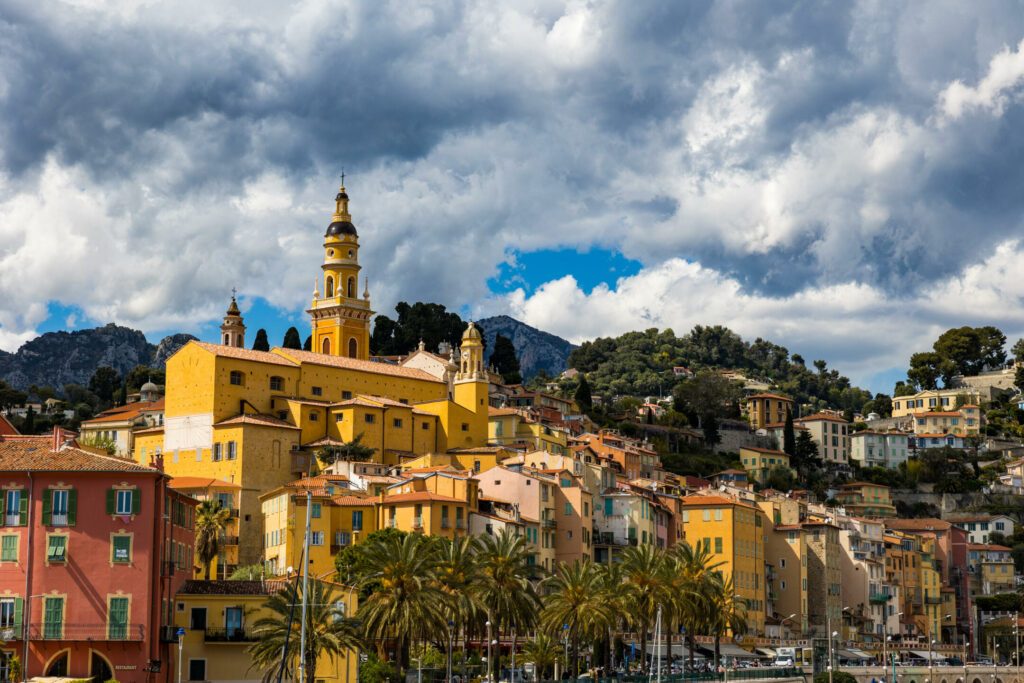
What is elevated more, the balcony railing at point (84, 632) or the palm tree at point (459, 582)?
the palm tree at point (459, 582)

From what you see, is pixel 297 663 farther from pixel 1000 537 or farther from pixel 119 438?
pixel 1000 537

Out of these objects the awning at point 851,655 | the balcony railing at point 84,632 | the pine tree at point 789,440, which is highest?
the pine tree at point 789,440

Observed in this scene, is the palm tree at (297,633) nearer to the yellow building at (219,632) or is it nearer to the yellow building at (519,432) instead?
the yellow building at (219,632)

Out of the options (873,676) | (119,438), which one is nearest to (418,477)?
(873,676)

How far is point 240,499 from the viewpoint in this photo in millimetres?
105938

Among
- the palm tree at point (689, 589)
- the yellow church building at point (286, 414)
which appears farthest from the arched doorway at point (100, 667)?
the yellow church building at point (286, 414)

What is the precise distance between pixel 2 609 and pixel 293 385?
58.0 m

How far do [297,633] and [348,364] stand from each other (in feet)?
212

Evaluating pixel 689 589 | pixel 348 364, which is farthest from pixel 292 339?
pixel 689 589

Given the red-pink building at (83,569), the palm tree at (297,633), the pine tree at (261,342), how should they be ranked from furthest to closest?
the pine tree at (261,342)
the red-pink building at (83,569)
the palm tree at (297,633)

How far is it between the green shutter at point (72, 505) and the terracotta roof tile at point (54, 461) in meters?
0.87

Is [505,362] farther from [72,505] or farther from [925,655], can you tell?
[72,505]

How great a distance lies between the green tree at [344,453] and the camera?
366 ft

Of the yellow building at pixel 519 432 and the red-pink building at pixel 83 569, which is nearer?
the red-pink building at pixel 83 569
